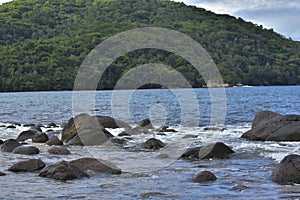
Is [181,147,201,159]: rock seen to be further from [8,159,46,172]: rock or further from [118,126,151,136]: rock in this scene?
[118,126,151,136]: rock

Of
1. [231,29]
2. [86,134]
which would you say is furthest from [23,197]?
[231,29]

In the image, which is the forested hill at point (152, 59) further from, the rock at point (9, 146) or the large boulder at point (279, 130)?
the rock at point (9, 146)

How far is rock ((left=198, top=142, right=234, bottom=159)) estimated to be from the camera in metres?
18.0

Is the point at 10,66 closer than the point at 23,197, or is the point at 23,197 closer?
the point at 23,197

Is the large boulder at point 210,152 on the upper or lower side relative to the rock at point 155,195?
upper

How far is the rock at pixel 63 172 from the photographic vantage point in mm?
13711

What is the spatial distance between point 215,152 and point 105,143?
692 centimetres

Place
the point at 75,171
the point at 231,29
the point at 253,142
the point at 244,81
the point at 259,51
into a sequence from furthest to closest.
Result: the point at 231,29 < the point at 259,51 < the point at 244,81 < the point at 253,142 < the point at 75,171

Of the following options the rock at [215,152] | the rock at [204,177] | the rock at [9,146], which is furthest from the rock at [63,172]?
the rock at [9,146]

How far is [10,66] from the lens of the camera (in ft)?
495

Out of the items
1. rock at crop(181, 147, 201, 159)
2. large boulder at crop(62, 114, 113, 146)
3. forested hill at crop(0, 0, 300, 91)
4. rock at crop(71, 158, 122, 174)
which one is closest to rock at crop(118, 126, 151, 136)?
large boulder at crop(62, 114, 113, 146)

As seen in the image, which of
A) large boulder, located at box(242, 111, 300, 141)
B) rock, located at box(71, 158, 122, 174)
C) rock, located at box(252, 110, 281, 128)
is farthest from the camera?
rock, located at box(252, 110, 281, 128)

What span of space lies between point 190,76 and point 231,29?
53652 millimetres

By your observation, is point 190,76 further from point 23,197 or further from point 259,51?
point 23,197
